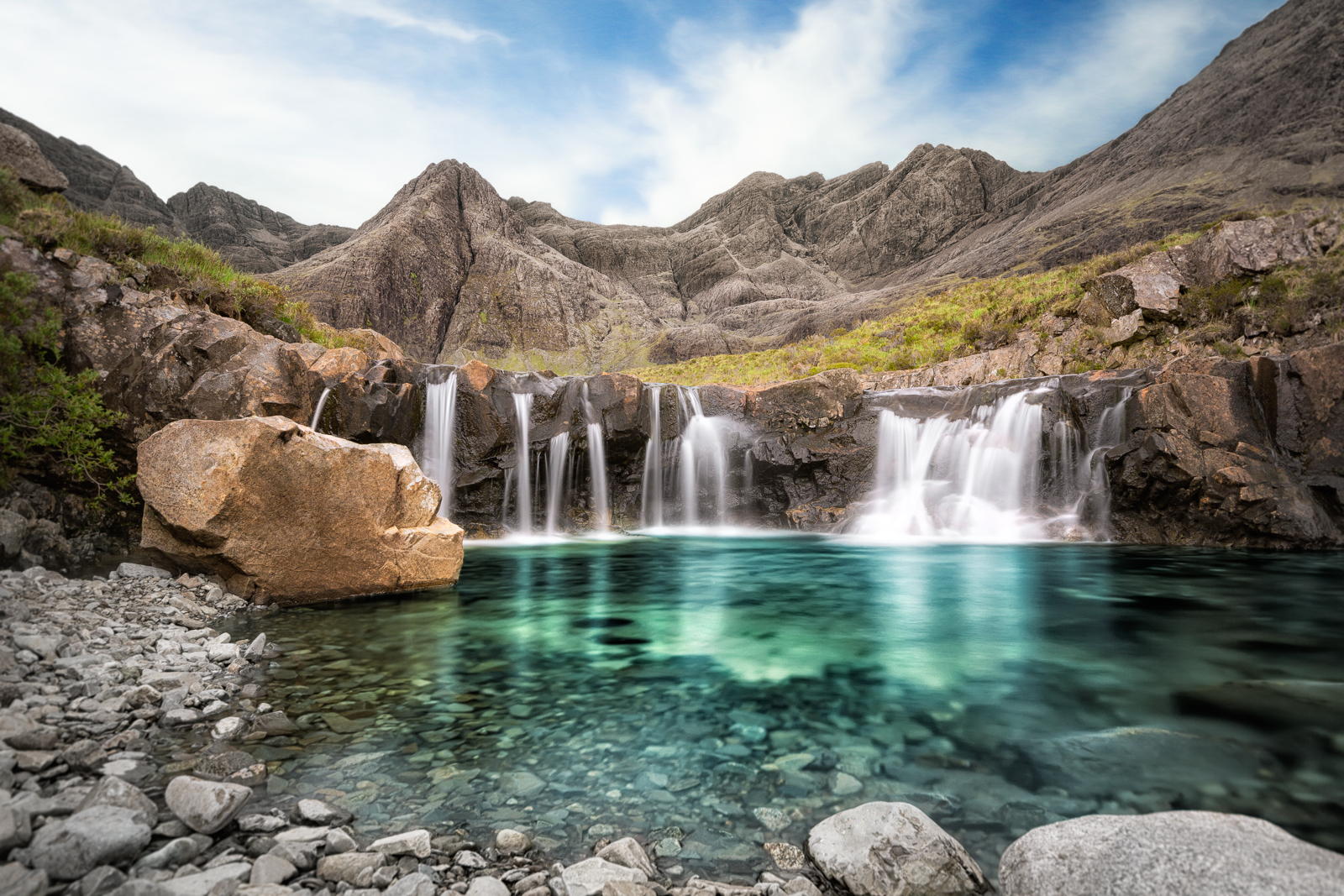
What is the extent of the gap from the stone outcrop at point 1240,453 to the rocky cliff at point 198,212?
5715 cm

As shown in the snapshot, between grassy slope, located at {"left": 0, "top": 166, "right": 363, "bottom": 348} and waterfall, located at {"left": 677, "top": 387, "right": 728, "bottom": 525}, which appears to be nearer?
grassy slope, located at {"left": 0, "top": 166, "right": 363, "bottom": 348}

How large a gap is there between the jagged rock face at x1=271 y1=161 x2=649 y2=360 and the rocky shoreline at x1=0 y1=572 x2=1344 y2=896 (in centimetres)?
5760

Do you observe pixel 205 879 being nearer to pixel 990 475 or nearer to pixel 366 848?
pixel 366 848

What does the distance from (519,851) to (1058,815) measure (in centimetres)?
275

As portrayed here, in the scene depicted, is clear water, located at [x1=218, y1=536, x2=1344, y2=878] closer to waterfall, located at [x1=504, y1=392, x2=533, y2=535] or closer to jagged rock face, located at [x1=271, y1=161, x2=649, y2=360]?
waterfall, located at [x1=504, y1=392, x2=533, y2=535]

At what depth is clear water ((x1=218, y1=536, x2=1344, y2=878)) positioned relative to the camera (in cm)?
307

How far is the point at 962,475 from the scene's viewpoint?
1656cm

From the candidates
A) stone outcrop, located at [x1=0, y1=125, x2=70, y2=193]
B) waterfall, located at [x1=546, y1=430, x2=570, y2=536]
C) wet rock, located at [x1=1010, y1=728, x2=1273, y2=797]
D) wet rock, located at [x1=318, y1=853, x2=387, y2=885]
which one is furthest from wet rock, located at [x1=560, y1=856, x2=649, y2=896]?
waterfall, located at [x1=546, y1=430, x2=570, y2=536]

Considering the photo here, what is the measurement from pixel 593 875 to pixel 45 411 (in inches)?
370

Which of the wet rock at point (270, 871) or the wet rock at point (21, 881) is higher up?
the wet rock at point (21, 881)

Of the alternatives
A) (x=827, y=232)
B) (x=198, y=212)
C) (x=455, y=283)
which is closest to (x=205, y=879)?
(x=455, y=283)

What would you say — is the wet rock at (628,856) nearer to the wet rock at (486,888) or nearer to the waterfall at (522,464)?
the wet rock at (486,888)

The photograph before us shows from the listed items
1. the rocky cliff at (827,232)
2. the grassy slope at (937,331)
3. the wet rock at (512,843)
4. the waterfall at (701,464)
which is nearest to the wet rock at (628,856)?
the wet rock at (512,843)

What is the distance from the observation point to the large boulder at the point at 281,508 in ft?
21.0
